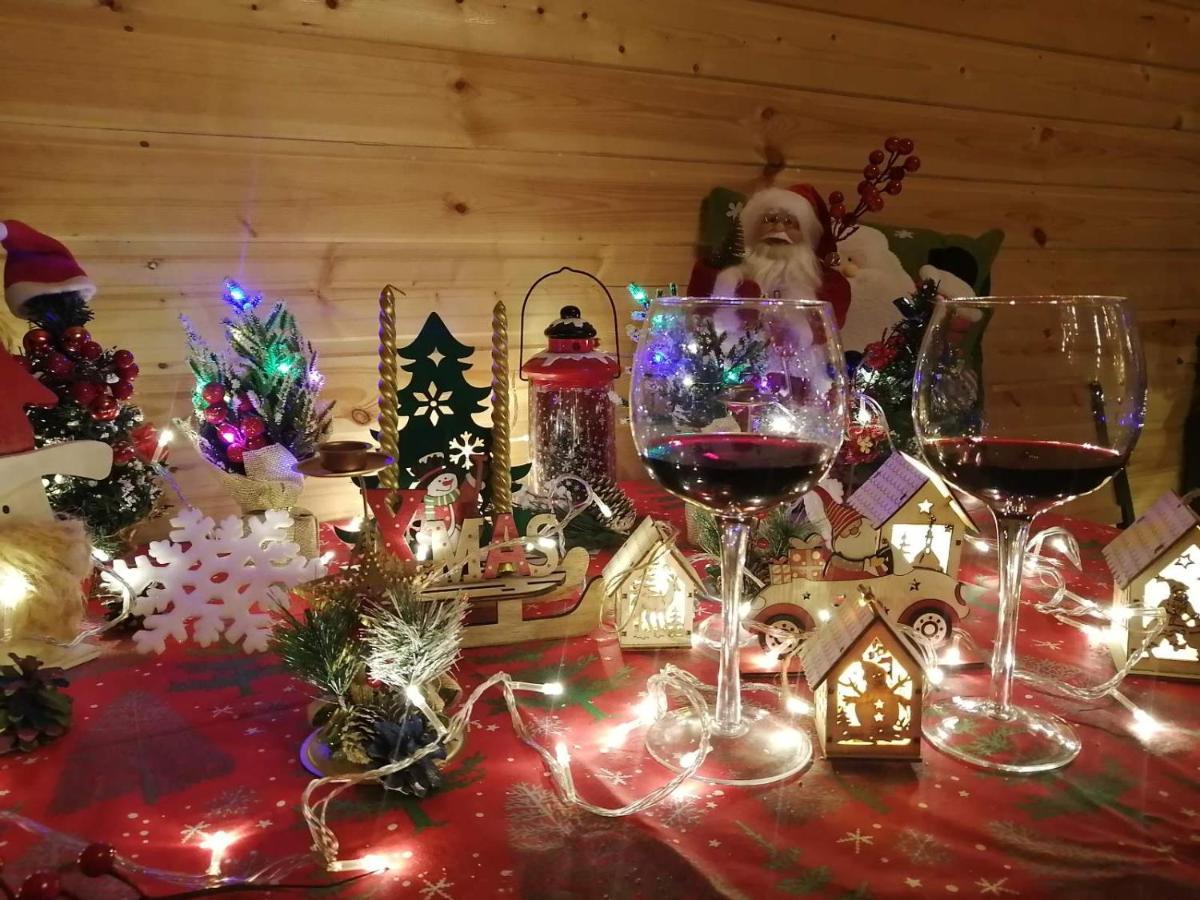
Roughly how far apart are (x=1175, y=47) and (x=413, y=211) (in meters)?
1.93

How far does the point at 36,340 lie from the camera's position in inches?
35.2

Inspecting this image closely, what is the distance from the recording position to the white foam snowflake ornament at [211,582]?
0.71 m

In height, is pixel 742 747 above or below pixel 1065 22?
below

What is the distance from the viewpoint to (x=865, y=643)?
586 mm

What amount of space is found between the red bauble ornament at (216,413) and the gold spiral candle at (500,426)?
1.01ft

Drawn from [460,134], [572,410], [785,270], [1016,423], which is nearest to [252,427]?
[572,410]

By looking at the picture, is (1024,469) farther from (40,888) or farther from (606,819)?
(40,888)

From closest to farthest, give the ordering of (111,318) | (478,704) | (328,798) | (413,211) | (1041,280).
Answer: (328,798) < (478,704) < (111,318) < (413,211) < (1041,280)

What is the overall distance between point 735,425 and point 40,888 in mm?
471

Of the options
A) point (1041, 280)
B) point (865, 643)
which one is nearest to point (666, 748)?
point (865, 643)

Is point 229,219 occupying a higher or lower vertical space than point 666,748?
higher

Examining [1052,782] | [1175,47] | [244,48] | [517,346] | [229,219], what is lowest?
[1052,782]

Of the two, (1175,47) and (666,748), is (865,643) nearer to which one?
(666,748)

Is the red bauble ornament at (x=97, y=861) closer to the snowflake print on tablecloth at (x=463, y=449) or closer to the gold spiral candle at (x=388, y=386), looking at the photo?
the gold spiral candle at (x=388, y=386)
